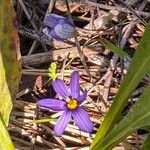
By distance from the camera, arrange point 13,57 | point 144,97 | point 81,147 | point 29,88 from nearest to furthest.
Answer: point 144,97 < point 13,57 < point 81,147 < point 29,88

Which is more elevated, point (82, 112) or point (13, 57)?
point (13, 57)

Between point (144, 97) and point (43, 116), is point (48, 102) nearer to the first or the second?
point (43, 116)

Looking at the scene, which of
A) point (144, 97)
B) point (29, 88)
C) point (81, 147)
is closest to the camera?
point (144, 97)

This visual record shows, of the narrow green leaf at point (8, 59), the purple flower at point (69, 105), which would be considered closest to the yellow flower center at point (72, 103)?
the purple flower at point (69, 105)

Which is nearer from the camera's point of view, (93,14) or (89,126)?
(89,126)

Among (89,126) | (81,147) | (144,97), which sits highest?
(144,97)

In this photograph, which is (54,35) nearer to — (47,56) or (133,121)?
(47,56)

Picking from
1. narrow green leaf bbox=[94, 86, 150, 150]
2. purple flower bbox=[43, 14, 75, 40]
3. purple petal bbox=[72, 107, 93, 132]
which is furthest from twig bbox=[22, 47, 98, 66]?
narrow green leaf bbox=[94, 86, 150, 150]

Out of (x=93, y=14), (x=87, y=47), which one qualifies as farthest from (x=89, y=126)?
(x=93, y=14)

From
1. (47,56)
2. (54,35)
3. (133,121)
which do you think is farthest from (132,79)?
(47,56)
